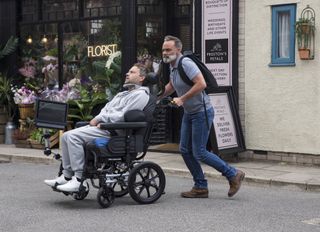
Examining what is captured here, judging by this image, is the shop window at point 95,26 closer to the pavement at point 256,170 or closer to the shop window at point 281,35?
the pavement at point 256,170

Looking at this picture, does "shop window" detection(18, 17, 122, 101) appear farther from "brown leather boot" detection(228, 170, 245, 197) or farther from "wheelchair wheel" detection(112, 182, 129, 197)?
"brown leather boot" detection(228, 170, 245, 197)

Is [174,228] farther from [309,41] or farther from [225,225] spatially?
[309,41]

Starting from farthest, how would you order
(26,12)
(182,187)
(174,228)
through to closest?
(26,12)
(182,187)
(174,228)

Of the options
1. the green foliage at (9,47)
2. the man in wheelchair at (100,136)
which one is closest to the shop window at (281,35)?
the man in wheelchair at (100,136)

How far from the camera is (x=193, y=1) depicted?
10.6m

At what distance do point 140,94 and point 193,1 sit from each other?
13.7ft

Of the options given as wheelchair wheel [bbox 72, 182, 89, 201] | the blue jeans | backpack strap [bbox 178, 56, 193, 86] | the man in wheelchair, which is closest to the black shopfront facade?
the blue jeans

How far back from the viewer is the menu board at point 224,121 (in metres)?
9.55

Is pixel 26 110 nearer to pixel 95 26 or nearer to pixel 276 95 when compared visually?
pixel 95 26

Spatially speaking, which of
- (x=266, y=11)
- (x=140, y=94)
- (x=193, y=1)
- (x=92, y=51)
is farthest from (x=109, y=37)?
(x=140, y=94)

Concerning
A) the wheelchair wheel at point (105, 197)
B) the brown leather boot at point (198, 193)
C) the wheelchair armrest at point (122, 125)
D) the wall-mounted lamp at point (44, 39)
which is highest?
the wall-mounted lamp at point (44, 39)

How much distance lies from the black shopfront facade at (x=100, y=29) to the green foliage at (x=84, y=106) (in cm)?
76

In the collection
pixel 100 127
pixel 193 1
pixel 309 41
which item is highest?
pixel 193 1

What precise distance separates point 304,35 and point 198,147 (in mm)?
3146
